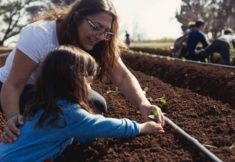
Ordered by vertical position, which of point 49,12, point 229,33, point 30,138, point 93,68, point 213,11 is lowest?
point 213,11

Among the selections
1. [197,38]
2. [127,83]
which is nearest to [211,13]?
[197,38]

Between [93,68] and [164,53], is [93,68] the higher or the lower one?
the higher one

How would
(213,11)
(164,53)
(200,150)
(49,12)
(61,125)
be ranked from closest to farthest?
1. (61,125)
2. (200,150)
3. (49,12)
4. (164,53)
5. (213,11)

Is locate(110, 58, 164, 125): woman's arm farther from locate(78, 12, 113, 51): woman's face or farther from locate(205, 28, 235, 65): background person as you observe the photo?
locate(205, 28, 235, 65): background person

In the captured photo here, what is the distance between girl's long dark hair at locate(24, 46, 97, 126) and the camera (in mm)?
3182

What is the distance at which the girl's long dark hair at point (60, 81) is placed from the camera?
125 inches

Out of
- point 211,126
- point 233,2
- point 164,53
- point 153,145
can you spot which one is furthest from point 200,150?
point 233,2

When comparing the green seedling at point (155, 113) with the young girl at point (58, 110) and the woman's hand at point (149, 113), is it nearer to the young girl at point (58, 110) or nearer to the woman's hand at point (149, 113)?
the woman's hand at point (149, 113)

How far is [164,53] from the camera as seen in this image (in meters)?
23.6

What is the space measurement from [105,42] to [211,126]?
1244 millimetres

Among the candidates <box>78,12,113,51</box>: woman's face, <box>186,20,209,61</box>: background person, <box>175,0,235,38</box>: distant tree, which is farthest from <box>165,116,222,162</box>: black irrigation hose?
<box>175,0,235,38</box>: distant tree

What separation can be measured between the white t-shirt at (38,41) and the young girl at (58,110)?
15.7 inches

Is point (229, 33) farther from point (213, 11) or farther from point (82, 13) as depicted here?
point (213, 11)

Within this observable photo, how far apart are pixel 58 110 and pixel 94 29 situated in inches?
28.9
